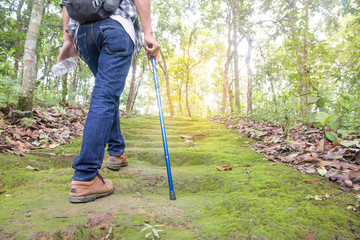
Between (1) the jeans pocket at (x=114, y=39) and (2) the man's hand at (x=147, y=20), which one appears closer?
(1) the jeans pocket at (x=114, y=39)

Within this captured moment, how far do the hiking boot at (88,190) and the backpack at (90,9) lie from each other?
1.18m

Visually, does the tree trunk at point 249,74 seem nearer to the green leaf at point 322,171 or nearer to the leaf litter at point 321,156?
the leaf litter at point 321,156

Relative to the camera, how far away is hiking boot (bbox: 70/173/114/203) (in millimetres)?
1360

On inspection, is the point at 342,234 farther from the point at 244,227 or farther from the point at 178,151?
the point at 178,151

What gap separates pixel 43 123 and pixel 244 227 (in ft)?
11.1

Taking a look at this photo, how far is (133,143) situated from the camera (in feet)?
10.9

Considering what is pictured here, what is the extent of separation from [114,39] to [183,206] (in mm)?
1311

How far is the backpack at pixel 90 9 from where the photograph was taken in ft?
4.85

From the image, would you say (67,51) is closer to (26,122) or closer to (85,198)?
(85,198)

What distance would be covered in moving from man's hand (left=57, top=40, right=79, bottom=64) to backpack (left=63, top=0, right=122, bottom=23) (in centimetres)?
38

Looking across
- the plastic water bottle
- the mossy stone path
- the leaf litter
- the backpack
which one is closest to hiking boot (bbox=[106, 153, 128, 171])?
the mossy stone path

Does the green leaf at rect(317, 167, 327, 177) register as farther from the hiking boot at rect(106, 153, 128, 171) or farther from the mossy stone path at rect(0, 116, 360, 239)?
the hiking boot at rect(106, 153, 128, 171)

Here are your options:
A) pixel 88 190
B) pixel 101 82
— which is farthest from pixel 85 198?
pixel 101 82

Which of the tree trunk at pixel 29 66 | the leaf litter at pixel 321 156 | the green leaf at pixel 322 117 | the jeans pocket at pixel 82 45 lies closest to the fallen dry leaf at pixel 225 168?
the leaf litter at pixel 321 156
